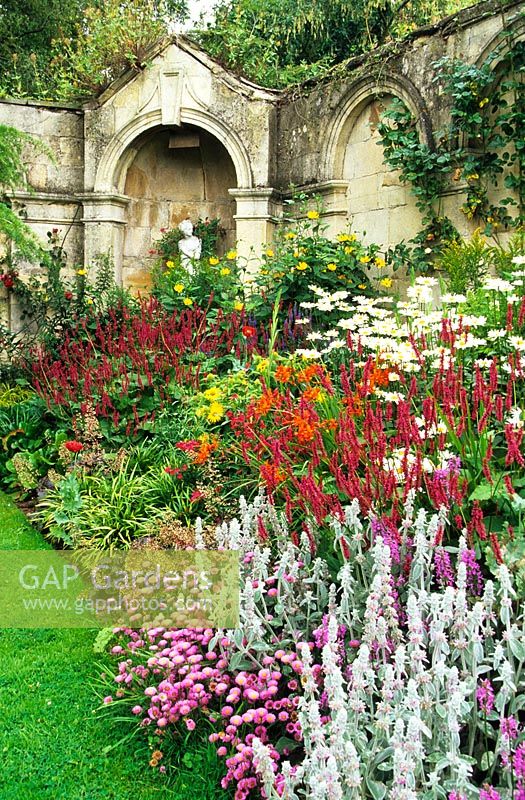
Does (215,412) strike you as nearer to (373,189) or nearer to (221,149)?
(373,189)

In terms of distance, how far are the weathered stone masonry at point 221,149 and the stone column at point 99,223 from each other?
12 mm

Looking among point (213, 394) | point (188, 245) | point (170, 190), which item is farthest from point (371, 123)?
point (213, 394)

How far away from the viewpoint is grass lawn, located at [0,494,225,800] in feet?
7.33

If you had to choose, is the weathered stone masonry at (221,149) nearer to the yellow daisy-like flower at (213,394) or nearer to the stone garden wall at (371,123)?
the stone garden wall at (371,123)

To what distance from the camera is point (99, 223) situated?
841cm

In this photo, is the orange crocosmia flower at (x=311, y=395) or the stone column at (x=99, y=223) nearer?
the orange crocosmia flower at (x=311, y=395)

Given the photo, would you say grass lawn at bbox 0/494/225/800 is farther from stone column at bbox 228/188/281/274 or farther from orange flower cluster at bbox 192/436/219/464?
stone column at bbox 228/188/281/274

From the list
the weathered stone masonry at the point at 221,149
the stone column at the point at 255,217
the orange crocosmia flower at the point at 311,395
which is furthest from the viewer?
the stone column at the point at 255,217

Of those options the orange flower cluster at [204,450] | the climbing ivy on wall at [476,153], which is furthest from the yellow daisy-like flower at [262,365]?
the climbing ivy on wall at [476,153]

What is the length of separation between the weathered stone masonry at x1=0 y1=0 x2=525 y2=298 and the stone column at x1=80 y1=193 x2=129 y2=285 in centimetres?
1

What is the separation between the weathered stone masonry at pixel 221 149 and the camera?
664 centimetres

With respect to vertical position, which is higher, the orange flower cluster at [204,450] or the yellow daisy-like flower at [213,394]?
the yellow daisy-like flower at [213,394]

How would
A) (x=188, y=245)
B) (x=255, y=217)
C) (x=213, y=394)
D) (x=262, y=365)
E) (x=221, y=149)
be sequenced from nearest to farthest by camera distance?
A: (x=213, y=394), (x=262, y=365), (x=255, y=217), (x=188, y=245), (x=221, y=149)

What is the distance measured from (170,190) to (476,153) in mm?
4261
